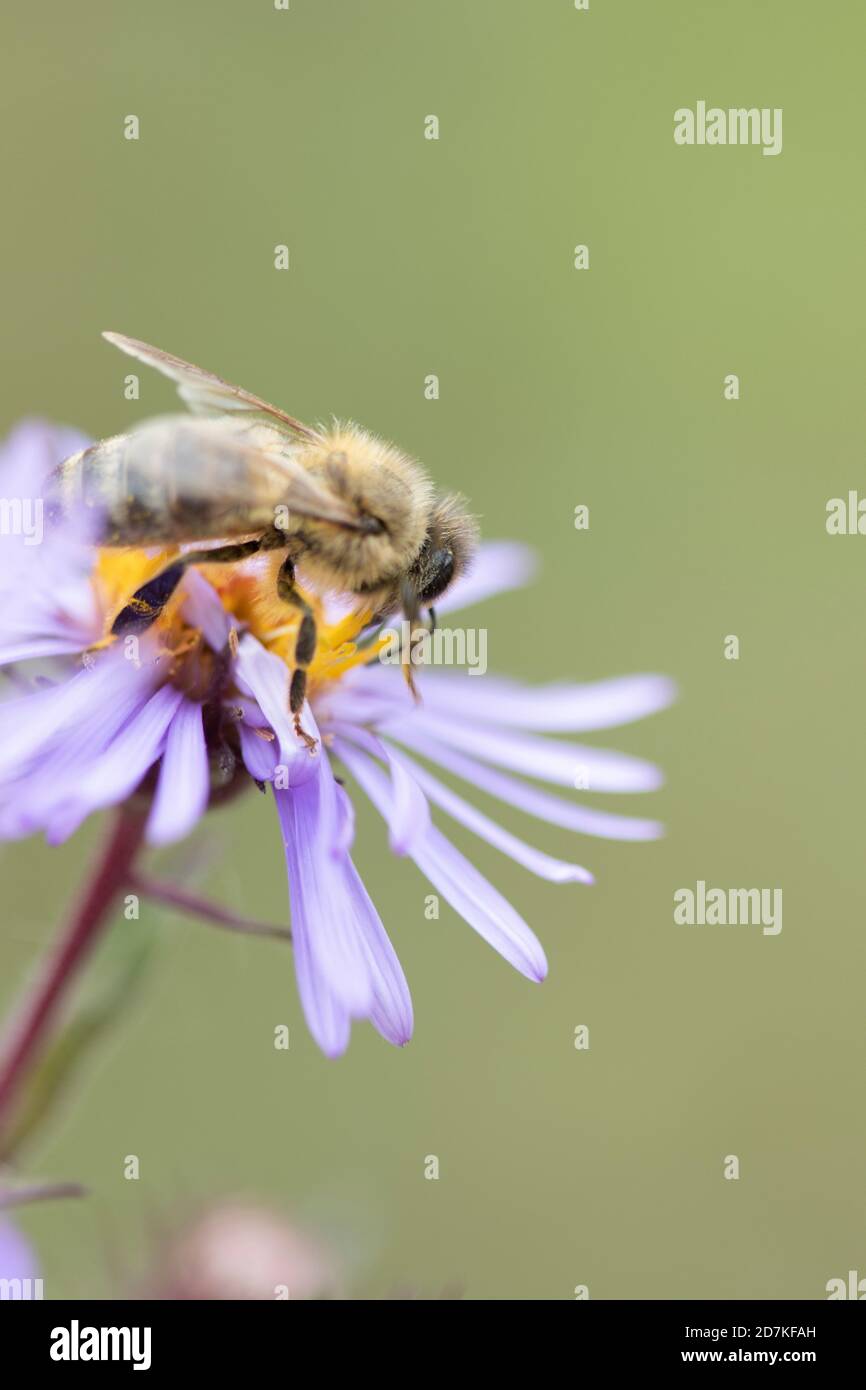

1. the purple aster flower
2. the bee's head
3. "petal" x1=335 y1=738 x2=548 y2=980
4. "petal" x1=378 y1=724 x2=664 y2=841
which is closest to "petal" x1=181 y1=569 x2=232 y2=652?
the purple aster flower

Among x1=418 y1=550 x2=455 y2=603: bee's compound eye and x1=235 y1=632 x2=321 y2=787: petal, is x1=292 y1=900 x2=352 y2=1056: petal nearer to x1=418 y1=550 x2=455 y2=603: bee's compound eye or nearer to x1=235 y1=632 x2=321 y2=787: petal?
x1=235 y1=632 x2=321 y2=787: petal

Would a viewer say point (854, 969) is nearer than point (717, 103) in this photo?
Yes

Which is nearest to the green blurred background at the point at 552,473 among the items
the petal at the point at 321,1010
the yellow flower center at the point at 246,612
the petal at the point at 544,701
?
the petal at the point at 544,701

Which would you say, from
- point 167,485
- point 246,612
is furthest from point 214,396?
point 167,485

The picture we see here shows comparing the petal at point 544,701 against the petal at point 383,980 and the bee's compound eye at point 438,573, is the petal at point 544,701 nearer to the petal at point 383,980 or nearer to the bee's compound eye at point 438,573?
the bee's compound eye at point 438,573

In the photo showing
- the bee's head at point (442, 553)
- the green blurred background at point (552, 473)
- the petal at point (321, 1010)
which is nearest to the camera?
the petal at point (321, 1010)

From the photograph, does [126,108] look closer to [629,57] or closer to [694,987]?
[629,57]
